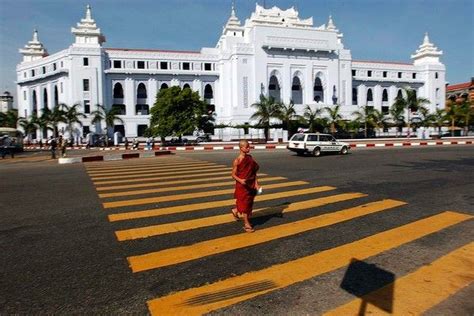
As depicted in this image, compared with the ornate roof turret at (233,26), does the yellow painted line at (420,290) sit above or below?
below

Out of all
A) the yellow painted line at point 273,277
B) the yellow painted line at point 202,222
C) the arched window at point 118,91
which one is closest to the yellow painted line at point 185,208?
the yellow painted line at point 202,222

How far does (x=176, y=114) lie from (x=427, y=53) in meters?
65.3

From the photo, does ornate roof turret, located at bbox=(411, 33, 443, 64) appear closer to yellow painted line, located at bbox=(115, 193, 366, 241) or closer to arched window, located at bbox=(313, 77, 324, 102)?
arched window, located at bbox=(313, 77, 324, 102)

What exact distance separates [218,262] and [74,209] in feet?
14.2

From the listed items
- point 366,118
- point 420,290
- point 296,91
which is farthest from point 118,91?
point 420,290

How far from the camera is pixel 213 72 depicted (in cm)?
6588

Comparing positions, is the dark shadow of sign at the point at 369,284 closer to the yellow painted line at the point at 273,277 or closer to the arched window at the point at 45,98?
the yellow painted line at the point at 273,277

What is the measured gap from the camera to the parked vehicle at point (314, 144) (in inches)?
824

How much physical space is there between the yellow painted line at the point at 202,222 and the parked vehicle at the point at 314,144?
13.2 meters

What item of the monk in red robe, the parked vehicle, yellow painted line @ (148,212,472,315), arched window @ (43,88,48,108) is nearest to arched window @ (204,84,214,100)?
arched window @ (43,88,48,108)

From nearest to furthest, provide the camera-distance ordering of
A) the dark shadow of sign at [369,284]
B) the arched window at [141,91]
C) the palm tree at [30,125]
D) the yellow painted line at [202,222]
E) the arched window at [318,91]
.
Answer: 1. the dark shadow of sign at [369,284]
2. the yellow painted line at [202,222]
3. the palm tree at [30,125]
4. the arched window at [141,91]
5. the arched window at [318,91]

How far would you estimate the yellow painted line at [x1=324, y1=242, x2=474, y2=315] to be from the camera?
10.5ft

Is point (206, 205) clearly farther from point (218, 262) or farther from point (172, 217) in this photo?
point (218, 262)

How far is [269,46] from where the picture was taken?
→ 60750mm
